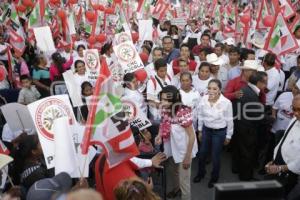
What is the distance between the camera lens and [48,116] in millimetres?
3613

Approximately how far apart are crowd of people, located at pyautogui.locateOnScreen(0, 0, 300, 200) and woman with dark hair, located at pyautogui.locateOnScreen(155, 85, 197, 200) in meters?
0.01

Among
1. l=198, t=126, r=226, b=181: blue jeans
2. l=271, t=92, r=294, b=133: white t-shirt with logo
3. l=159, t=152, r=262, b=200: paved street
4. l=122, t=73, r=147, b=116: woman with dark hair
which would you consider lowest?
l=159, t=152, r=262, b=200: paved street

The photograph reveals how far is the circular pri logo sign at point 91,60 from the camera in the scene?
22.2ft

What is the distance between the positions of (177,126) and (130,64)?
247 centimetres

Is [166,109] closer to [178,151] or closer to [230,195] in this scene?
[178,151]

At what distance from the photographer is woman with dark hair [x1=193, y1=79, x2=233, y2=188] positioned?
480 cm

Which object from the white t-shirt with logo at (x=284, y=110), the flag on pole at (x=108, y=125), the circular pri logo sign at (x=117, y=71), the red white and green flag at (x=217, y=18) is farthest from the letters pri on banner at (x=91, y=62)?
the red white and green flag at (x=217, y=18)

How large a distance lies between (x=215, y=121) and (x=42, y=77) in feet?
12.5

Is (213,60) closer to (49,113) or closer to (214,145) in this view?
(214,145)

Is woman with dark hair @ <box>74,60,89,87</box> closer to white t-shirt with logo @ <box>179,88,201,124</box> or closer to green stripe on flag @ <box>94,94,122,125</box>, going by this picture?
white t-shirt with logo @ <box>179,88,201,124</box>

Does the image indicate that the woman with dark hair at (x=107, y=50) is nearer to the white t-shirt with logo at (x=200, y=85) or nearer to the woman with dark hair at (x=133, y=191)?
the white t-shirt with logo at (x=200, y=85)

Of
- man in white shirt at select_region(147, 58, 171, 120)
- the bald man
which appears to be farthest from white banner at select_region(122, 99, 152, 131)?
the bald man

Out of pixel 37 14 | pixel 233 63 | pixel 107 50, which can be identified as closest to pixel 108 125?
pixel 233 63

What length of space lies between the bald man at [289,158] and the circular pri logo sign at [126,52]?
3.25 metres
